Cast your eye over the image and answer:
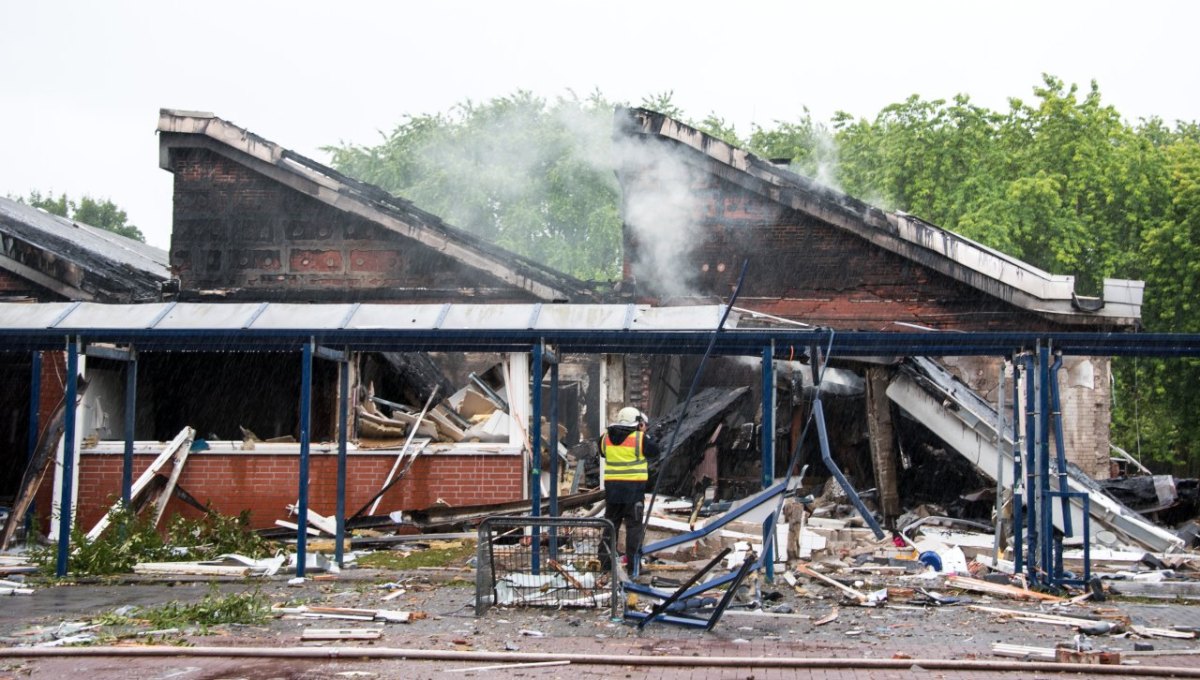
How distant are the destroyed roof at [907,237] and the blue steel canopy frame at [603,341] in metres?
7.31

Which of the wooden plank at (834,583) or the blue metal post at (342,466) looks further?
the blue metal post at (342,466)

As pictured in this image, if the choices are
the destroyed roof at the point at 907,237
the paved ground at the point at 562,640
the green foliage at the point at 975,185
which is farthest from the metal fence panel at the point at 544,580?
the green foliage at the point at 975,185

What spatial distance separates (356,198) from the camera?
2080cm

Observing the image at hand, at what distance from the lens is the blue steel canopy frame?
11.9 meters

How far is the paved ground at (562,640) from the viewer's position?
25.8ft

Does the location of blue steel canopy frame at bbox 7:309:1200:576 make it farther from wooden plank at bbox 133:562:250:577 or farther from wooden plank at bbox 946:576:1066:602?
wooden plank at bbox 133:562:250:577

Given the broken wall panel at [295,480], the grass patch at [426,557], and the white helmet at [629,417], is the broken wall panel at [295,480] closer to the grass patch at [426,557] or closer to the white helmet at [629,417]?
the grass patch at [426,557]

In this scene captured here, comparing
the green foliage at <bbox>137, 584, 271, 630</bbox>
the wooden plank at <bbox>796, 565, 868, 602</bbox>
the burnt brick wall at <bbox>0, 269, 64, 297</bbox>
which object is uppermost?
the burnt brick wall at <bbox>0, 269, 64, 297</bbox>

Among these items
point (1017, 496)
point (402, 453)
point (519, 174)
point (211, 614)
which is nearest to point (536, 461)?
point (211, 614)

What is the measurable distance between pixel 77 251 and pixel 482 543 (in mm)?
13555

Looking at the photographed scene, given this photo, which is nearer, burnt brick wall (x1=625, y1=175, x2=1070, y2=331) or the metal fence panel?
the metal fence panel

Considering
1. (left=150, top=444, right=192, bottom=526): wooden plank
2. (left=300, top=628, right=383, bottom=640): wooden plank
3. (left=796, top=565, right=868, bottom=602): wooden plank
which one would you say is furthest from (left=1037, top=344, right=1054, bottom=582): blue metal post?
(left=150, top=444, right=192, bottom=526): wooden plank

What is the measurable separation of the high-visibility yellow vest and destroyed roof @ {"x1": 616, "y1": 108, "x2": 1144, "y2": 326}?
393 inches

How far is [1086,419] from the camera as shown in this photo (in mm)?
20656
